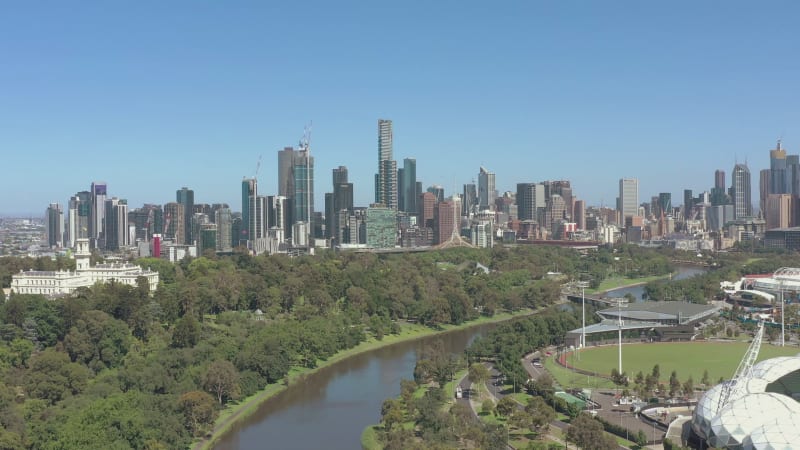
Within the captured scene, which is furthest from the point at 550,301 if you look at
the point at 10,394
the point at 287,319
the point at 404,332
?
the point at 10,394

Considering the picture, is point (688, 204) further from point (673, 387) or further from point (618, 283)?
point (673, 387)

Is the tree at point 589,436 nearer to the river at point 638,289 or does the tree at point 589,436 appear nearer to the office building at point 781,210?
the river at point 638,289

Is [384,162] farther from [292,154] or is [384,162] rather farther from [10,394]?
[10,394]

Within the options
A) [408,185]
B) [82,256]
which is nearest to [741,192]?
[408,185]

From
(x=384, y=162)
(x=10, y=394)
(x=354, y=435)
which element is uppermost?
(x=384, y=162)

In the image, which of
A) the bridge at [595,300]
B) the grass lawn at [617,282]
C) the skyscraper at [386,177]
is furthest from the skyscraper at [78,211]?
the bridge at [595,300]

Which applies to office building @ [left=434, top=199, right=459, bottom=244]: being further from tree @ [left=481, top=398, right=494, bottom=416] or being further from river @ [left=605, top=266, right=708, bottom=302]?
tree @ [left=481, top=398, right=494, bottom=416]
